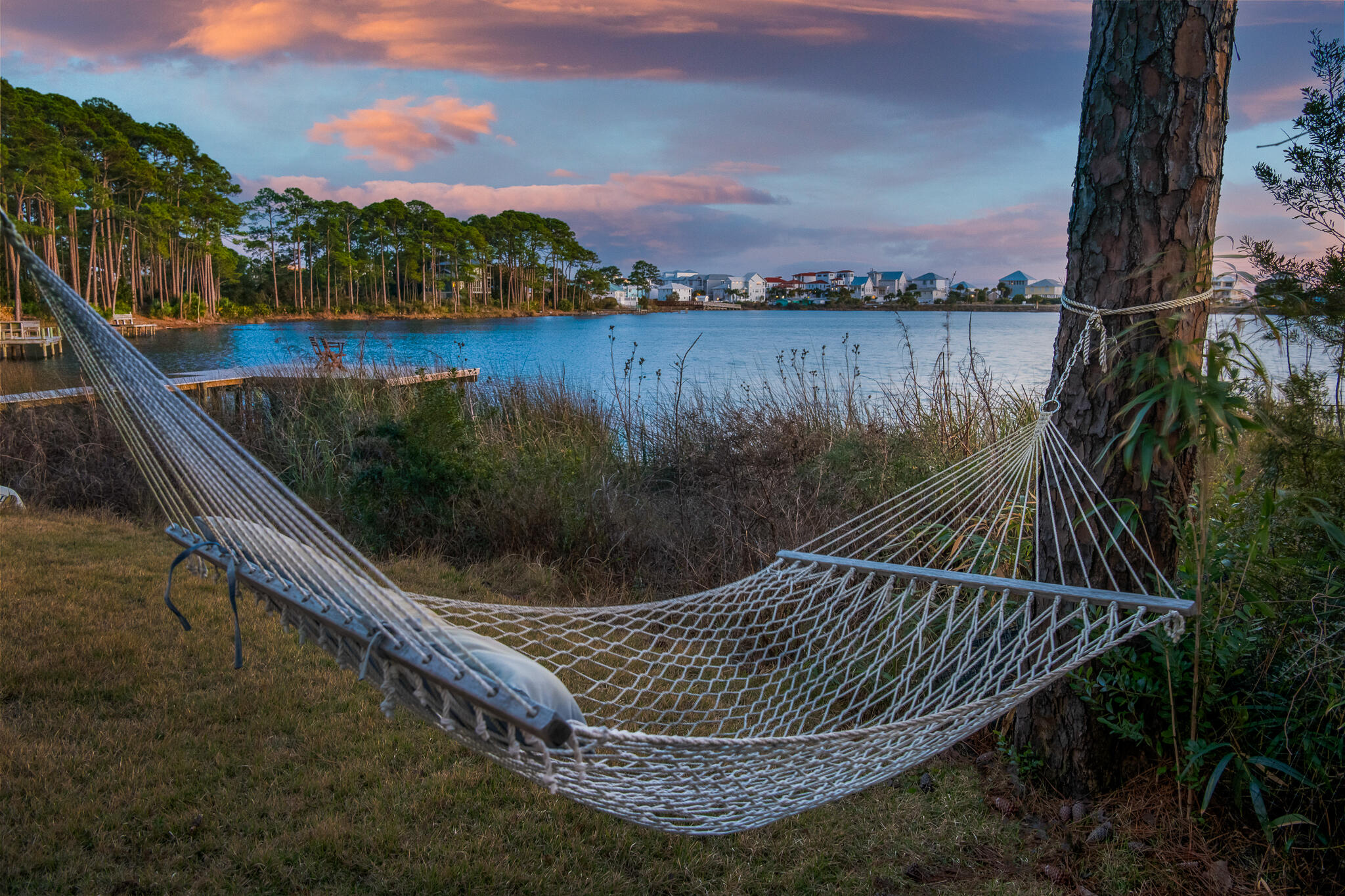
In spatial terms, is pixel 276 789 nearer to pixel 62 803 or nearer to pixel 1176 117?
pixel 62 803

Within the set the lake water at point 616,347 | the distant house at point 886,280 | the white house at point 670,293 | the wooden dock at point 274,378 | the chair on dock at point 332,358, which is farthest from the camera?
the white house at point 670,293

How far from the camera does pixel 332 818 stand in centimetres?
148

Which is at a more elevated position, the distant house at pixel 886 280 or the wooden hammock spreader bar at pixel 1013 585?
the distant house at pixel 886 280

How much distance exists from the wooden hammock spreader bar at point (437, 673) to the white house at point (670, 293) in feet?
127

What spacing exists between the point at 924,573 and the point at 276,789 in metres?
1.50

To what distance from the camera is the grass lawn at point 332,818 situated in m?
1.35

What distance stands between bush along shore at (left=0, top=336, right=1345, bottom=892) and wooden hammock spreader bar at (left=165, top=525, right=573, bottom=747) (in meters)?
1.19

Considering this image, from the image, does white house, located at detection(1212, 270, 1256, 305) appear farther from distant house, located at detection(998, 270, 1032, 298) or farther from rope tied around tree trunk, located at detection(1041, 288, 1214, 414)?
distant house, located at detection(998, 270, 1032, 298)

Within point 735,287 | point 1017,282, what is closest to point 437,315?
point 735,287

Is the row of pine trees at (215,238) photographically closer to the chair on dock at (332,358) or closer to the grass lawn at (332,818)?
the chair on dock at (332,358)

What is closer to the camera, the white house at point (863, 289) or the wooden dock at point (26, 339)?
the wooden dock at point (26, 339)

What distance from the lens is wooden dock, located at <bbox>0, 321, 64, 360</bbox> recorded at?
12.7m

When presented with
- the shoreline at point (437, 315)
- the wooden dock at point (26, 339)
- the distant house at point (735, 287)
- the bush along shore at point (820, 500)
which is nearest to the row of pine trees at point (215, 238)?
the shoreline at point (437, 315)

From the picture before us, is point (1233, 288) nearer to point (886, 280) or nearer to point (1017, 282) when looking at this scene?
point (1017, 282)
